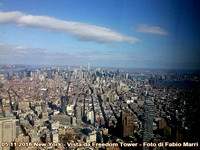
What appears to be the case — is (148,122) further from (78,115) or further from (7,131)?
(7,131)

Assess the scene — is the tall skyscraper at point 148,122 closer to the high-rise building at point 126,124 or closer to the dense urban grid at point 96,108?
the dense urban grid at point 96,108

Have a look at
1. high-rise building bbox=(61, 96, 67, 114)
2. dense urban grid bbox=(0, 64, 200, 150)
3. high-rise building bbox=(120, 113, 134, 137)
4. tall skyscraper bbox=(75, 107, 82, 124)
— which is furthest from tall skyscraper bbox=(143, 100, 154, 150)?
high-rise building bbox=(61, 96, 67, 114)

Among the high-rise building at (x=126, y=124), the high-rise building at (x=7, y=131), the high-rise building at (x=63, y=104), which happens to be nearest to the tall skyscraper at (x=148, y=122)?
the high-rise building at (x=126, y=124)

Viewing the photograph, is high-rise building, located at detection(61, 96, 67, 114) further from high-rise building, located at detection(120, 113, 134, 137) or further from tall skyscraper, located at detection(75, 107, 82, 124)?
high-rise building, located at detection(120, 113, 134, 137)

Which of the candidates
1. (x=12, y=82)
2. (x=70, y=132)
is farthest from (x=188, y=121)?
(x=12, y=82)

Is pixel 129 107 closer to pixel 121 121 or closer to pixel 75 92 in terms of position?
pixel 121 121

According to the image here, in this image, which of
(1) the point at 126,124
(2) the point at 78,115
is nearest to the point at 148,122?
(1) the point at 126,124

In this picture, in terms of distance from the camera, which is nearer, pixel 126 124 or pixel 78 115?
pixel 126 124
